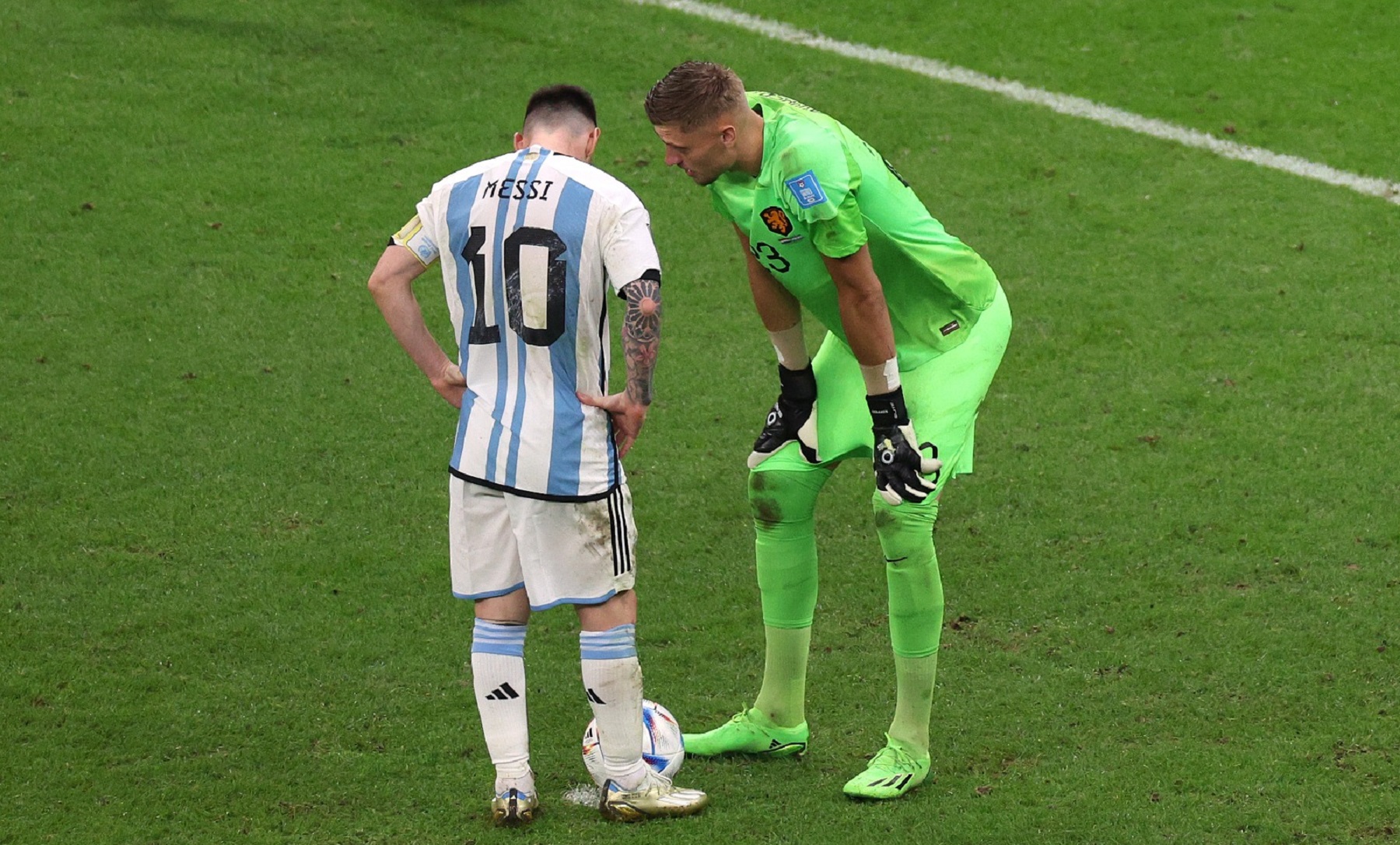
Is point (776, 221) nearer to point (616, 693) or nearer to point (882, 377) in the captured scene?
point (882, 377)

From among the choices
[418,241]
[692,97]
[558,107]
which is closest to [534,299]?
[418,241]

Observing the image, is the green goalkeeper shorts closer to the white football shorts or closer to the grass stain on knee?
the grass stain on knee

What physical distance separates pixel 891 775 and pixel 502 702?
1.15m

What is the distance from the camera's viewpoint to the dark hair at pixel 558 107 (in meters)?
4.42

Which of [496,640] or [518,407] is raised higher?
[518,407]

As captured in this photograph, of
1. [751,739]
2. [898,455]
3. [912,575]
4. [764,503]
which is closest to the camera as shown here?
[898,455]

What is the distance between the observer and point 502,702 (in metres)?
4.50

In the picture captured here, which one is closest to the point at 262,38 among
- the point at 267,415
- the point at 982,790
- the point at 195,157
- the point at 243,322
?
the point at 195,157

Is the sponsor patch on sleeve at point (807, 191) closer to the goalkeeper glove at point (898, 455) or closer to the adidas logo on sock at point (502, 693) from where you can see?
the goalkeeper glove at point (898, 455)

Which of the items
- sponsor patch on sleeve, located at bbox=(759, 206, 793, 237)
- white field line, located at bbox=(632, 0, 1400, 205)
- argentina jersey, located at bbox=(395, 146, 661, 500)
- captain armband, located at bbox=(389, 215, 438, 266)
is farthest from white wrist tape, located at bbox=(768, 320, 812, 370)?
white field line, located at bbox=(632, 0, 1400, 205)

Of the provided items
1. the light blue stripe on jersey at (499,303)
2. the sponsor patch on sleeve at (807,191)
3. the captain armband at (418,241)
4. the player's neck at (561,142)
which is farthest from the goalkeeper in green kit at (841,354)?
the captain armband at (418,241)

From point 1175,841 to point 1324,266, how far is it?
5.11 m

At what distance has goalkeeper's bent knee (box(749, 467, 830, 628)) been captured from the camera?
4801mm

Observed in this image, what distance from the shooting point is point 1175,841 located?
173 inches
